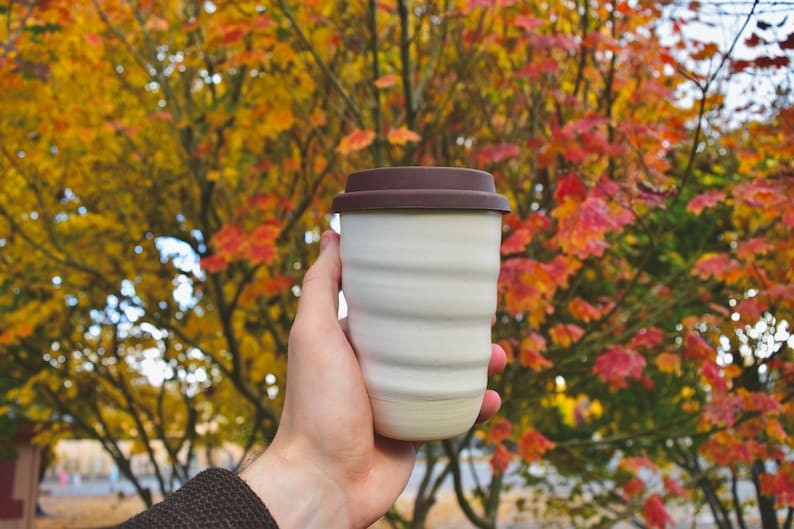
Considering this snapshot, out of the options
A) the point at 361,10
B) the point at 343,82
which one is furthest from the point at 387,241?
the point at 343,82

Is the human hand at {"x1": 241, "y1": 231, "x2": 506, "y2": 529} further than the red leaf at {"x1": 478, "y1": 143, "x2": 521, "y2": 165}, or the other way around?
the red leaf at {"x1": 478, "y1": 143, "x2": 521, "y2": 165}

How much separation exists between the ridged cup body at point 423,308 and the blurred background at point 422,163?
130 cm

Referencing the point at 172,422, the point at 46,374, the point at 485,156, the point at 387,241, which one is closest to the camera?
the point at 387,241

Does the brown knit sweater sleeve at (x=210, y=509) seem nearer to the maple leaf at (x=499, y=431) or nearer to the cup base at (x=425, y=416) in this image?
the cup base at (x=425, y=416)

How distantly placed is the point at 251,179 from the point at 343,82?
36.6 inches

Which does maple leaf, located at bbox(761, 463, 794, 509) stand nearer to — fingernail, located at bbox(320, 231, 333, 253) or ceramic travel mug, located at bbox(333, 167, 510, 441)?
ceramic travel mug, located at bbox(333, 167, 510, 441)

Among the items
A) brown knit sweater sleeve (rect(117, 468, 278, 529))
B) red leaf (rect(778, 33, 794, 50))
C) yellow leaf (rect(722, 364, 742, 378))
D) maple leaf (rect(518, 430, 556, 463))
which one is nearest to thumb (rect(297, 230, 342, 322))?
brown knit sweater sleeve (rect(117, 468, 278, 529))

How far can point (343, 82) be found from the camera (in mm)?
4059

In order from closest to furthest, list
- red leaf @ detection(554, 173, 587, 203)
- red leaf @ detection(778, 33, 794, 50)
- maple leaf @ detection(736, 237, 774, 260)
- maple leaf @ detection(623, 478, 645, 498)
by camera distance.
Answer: red leaf @ detection(778, 33, 794, 50) < red leaf @ detection(554, 173, 587, 203) < maple leaf @ detection(736, 237, 774, 260) < maple leaf @ detection(623, 478, 645, 498)

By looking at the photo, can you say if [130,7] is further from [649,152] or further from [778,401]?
[778,401]

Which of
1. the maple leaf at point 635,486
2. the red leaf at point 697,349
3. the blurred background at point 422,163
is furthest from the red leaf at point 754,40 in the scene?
the maple leaf at point 635,486

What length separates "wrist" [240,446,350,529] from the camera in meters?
1.26

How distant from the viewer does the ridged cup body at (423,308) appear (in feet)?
3.92

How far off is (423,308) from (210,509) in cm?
51
